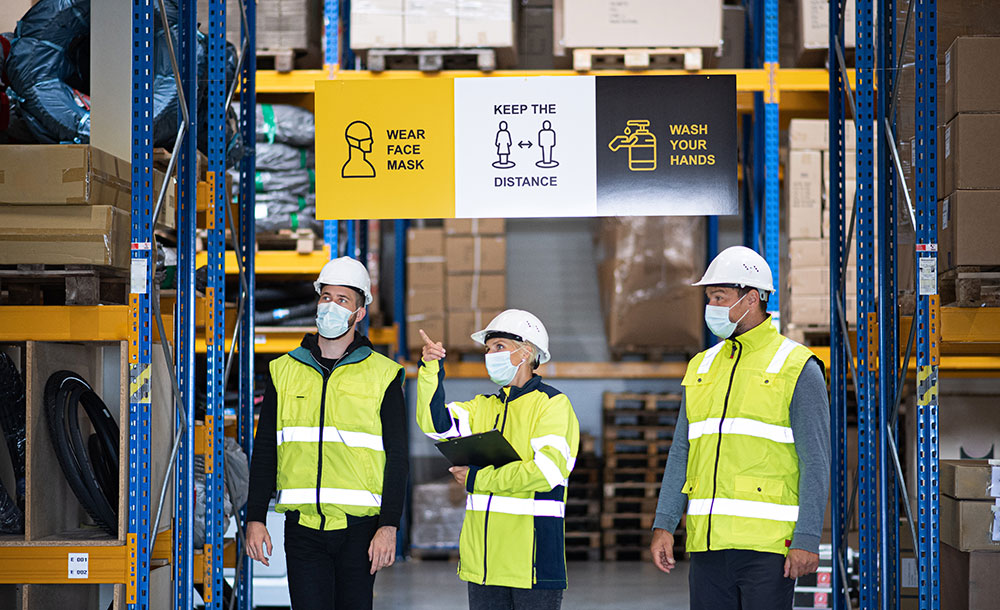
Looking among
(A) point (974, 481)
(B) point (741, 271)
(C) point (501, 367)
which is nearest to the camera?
(B) point (741, 271)

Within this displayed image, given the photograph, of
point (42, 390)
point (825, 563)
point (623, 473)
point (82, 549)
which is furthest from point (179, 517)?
point (623, 473)

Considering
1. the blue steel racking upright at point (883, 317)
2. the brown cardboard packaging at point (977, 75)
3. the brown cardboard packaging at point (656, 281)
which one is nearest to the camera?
the blue steel racking upright at point (883, 317)

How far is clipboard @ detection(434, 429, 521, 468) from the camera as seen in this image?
14.7 feet

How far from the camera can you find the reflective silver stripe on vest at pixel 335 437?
4719 millimetres

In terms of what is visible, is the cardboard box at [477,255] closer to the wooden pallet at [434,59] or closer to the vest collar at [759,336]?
the wooden pallet at [434,59]

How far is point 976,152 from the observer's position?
514cm

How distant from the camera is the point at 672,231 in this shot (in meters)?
10.5

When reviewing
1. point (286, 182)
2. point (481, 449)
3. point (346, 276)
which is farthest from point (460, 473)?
point (286, 182)

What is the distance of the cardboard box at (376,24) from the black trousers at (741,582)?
596 cm

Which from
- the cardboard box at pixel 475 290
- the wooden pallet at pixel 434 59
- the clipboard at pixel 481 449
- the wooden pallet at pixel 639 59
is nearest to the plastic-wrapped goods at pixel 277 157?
the wooden pallet at pixel 434 59

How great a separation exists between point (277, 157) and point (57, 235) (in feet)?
13.9

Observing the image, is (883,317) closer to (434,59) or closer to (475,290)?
(434,59)

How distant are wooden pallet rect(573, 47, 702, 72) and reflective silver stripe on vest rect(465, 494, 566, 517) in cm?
535

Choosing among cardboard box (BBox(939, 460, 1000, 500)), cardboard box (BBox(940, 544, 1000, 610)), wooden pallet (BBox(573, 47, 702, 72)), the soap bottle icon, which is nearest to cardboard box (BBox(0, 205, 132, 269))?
the soap bottle icon
